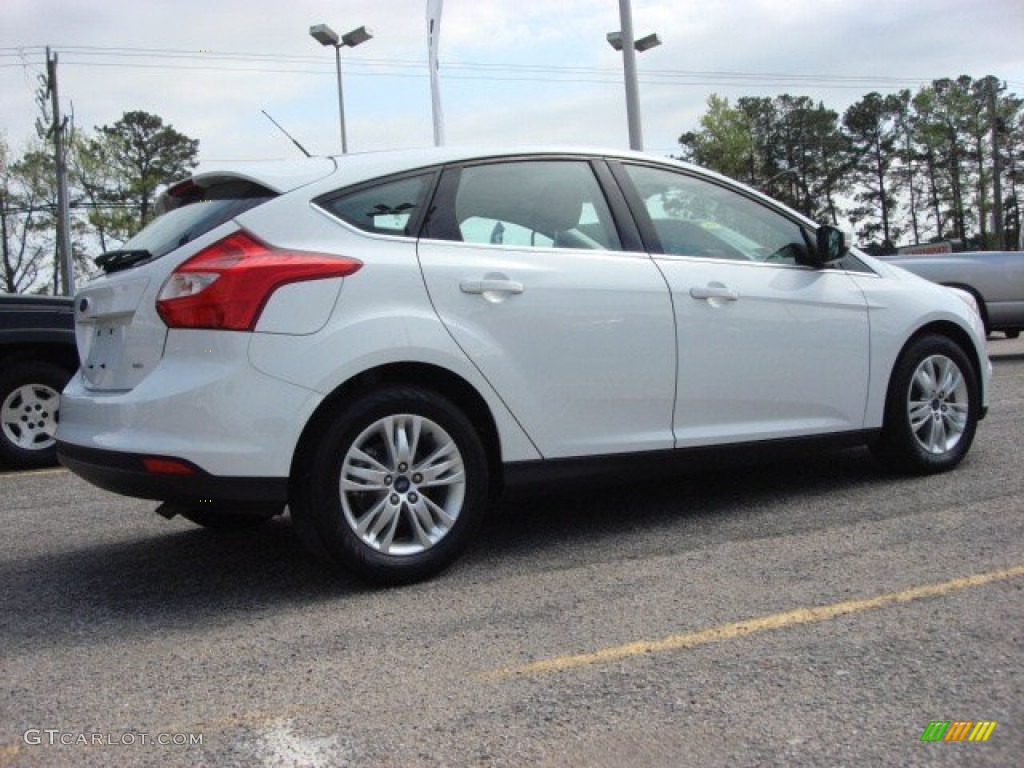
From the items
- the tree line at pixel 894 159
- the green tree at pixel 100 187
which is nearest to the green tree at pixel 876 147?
the tree line at pixel 894 159

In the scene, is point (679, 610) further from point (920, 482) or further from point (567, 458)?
point (920, 482)

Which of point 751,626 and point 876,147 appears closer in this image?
point 751,626

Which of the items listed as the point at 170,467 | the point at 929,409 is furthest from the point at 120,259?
the point at 929,409

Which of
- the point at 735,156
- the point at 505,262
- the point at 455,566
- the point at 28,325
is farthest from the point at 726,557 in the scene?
the point at 735,156

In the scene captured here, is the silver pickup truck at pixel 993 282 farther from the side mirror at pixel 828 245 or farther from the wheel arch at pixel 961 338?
the side mirror at pixel 828 245

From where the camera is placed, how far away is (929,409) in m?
5.17

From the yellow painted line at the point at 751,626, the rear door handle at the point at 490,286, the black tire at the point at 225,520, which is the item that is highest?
the rear door handle at the point at 490,286

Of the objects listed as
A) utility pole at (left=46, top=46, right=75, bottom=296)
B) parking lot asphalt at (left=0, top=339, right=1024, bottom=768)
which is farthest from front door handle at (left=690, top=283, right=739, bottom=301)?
utility pole at (left=46, top=46, right=75, bottom=296)

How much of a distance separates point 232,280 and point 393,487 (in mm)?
924

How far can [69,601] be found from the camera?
147 inches

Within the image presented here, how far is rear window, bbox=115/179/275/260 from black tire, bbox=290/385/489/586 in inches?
33.4

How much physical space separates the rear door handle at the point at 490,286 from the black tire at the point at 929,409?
7.43 feet

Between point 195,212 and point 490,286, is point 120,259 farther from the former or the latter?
point 490,286

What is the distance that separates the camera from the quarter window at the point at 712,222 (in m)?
4.47
